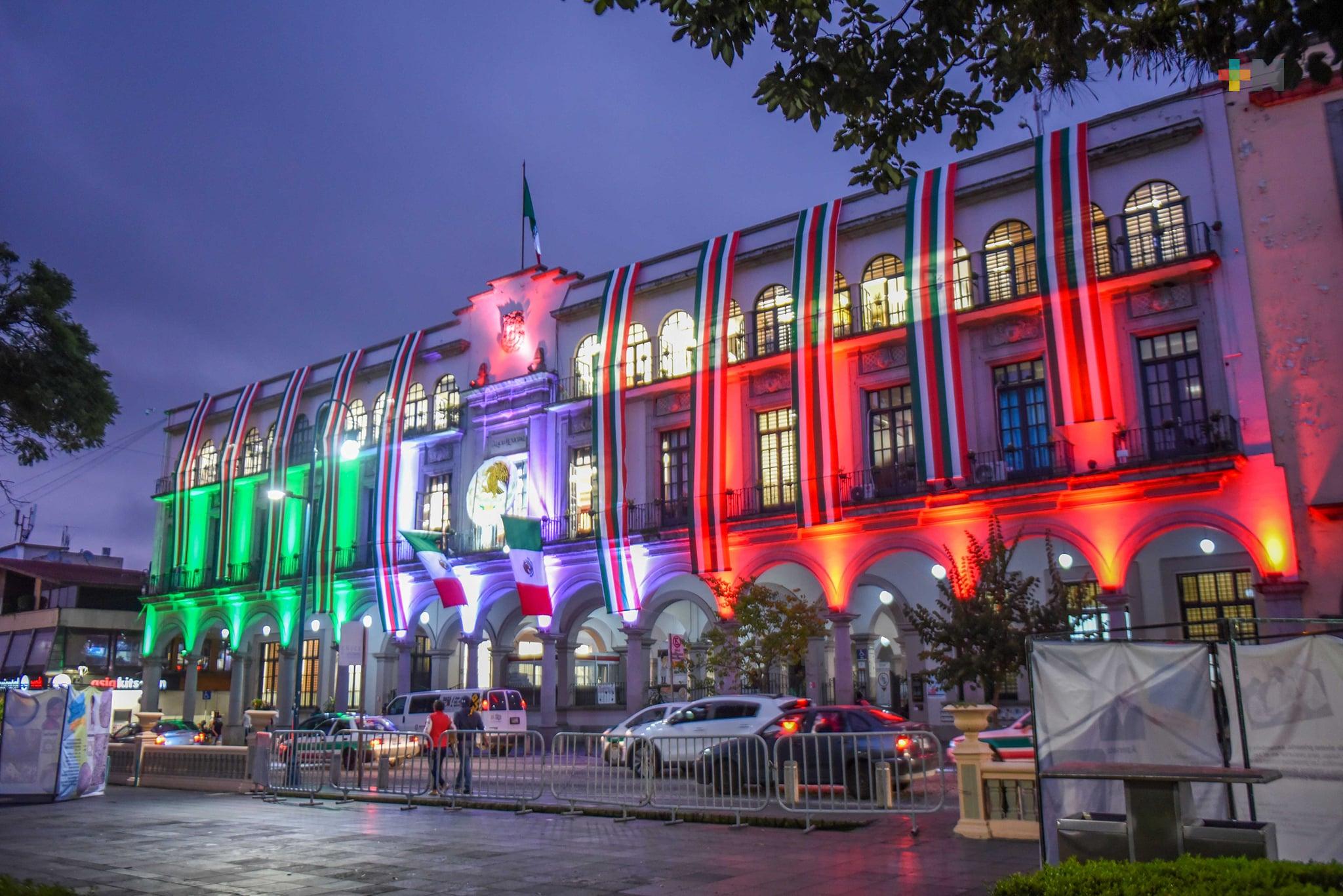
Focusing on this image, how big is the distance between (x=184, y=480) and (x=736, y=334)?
1034 inches

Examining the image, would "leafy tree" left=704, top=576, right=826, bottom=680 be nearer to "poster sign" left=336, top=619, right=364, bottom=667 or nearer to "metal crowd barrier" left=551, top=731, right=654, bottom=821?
"poster sign" left=336, top=619, right=364, bottom=667

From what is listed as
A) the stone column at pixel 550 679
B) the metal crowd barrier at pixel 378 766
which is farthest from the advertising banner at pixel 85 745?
the stone column at pixel 550 679

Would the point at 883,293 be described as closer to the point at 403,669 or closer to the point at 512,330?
the point at 512,330

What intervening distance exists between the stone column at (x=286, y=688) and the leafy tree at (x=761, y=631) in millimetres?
17731

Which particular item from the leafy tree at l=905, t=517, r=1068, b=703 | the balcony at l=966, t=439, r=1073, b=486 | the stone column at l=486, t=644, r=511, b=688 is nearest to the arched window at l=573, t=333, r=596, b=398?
the stone column at l=486, t=644, r=511, b=688

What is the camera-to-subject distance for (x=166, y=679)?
154 ft

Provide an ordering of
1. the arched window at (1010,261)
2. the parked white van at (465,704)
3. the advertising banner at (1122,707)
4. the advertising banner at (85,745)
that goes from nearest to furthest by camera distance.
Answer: the advertising banner at (1122,707) < the advertising banner at (85,745) < the arched window at (1010,261) < the parked white van at (465,704)

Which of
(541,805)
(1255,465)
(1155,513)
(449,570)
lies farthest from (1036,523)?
(449,570)

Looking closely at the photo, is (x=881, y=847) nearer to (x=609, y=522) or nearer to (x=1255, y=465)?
(x=1255, y=465)

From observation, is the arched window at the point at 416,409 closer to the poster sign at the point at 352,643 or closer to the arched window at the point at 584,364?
the arched window at the point at 584,364

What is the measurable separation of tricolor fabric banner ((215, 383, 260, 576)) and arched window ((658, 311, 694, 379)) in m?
19.8

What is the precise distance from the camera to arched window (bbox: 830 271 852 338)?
26594mm

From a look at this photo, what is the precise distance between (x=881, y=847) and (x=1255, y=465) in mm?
13840

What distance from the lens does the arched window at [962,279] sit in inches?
979
